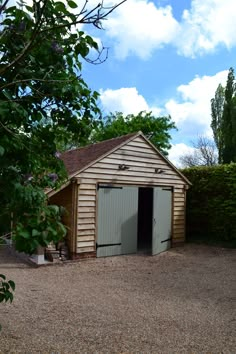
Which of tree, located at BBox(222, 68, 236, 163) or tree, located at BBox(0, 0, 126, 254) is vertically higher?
tree, located at BBox(222, 68, 236, 163)

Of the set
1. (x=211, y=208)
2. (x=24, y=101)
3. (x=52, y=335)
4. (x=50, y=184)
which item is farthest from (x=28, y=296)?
(x=211, y=208)

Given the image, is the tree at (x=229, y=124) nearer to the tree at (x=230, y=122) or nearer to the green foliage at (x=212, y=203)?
the tree at (x=230, y=122)

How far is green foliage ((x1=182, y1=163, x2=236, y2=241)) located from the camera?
12.1 meters

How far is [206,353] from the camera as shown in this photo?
3.83 m

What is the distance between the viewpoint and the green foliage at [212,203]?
476 inches

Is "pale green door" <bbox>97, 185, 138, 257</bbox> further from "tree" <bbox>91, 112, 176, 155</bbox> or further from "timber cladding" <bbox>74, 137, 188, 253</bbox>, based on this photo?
"tree" <bbox>91, 112, 176, 155</bbox>

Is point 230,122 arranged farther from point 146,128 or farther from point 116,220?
point 116,220

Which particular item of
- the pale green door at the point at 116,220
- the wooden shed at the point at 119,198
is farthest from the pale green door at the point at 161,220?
the pale green door at the point at 116,220

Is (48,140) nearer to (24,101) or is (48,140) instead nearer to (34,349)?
(24,101)

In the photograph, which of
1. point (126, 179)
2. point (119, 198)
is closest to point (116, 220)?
point (119, 198)

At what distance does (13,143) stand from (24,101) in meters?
0.44

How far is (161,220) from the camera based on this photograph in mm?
11461

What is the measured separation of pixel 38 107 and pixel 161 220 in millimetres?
9111

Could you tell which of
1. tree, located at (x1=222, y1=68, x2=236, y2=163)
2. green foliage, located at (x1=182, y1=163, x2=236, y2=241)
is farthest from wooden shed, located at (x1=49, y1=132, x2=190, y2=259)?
tree, located at (x1=222, y1=68, x2=236, y2=163)
